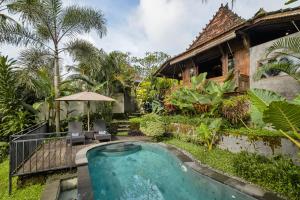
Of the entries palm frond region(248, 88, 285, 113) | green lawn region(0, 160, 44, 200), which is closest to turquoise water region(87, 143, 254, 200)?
green lawn region(0, 160, 44, 200)

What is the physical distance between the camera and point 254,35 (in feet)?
37.7

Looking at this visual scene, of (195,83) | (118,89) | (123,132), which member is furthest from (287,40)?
(118,89)

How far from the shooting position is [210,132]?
9.35 metres

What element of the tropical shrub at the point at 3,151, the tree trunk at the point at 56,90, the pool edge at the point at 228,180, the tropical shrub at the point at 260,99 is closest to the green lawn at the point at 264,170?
the pool edge at the point at 228,180

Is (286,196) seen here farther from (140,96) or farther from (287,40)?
(140,96)

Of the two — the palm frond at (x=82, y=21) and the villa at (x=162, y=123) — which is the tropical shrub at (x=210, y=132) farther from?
the palm frond at (x=82, y=21)

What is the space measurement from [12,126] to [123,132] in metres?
7.27

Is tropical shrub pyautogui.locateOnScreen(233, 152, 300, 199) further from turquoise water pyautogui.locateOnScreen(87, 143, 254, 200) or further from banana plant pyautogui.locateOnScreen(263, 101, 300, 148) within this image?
banana plant pyautogui.locateOnScreen(263, 101, 300, 148)

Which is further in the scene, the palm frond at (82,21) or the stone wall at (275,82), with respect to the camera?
the palm frond at (82,21)

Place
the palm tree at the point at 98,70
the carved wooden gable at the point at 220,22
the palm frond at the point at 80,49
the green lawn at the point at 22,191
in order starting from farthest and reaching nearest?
the carved wooden gable at the point at 220,22 < the palm tree at the point at 98,70 < the palm frond at the point at 80,49 < the green lawn at the point at 22,191

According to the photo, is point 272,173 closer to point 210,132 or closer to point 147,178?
point 210,132

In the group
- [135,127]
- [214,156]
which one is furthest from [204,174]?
[135,127]

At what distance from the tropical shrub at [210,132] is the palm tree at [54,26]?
9196mm

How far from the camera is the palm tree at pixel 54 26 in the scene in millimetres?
12406
